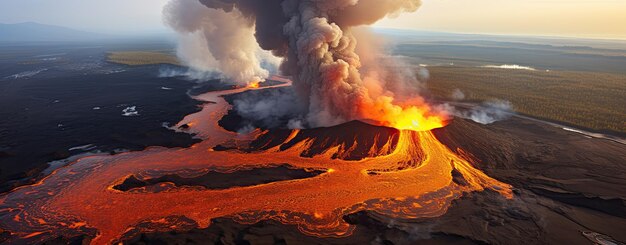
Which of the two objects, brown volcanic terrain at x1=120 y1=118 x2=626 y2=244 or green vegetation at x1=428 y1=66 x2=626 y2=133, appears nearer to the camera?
brown volcanic terrain at x1=120 y1=118 x2=626 y2=244

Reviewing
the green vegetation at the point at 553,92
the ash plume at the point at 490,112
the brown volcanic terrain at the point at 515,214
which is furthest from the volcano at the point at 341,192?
the green vegetation at the point at 553,92

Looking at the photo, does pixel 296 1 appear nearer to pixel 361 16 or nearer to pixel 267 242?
pixel 361 16

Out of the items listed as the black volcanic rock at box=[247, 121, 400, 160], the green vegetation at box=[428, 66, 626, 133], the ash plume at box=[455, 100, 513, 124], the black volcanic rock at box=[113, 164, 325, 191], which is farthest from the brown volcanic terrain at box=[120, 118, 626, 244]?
the green vegetation at box=[428, 66, 626, 133]

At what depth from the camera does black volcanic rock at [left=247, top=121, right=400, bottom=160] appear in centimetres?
3984

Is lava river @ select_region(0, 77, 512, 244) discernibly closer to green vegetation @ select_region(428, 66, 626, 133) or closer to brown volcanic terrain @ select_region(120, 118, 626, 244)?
brown volcanic terrain @ select_region(120, 118, 626, 244)

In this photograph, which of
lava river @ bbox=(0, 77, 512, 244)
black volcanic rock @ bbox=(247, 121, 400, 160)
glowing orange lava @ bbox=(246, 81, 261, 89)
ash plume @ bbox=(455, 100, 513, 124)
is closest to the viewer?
lava river @ bbox=(0, 77, 512, 244)

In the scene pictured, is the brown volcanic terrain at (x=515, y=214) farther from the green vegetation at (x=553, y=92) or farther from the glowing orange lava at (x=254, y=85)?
the glowing orange lava at (x=254, y=85)

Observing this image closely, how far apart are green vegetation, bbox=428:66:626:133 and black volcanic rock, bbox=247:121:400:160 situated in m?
38.7

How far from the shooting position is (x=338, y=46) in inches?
2013

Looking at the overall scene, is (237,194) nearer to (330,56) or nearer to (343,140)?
(343,140)

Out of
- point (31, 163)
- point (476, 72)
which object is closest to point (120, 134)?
point (31, 163)

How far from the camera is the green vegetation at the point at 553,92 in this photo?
2453 inches

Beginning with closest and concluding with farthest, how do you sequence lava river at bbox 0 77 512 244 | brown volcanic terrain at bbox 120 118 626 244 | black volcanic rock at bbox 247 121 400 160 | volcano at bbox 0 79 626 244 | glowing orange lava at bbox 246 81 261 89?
1. brown volcanic terrain at bbox 120 118 626 244
2. volcano at bbox 0 79 626 244
3. lava river at bbox 0 77 512 244
4. black volcanic rock at bbox 247 121 400 160
5. glowing orange lava at bbox 246 81 261 89

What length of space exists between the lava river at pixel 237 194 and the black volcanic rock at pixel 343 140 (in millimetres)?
1370
